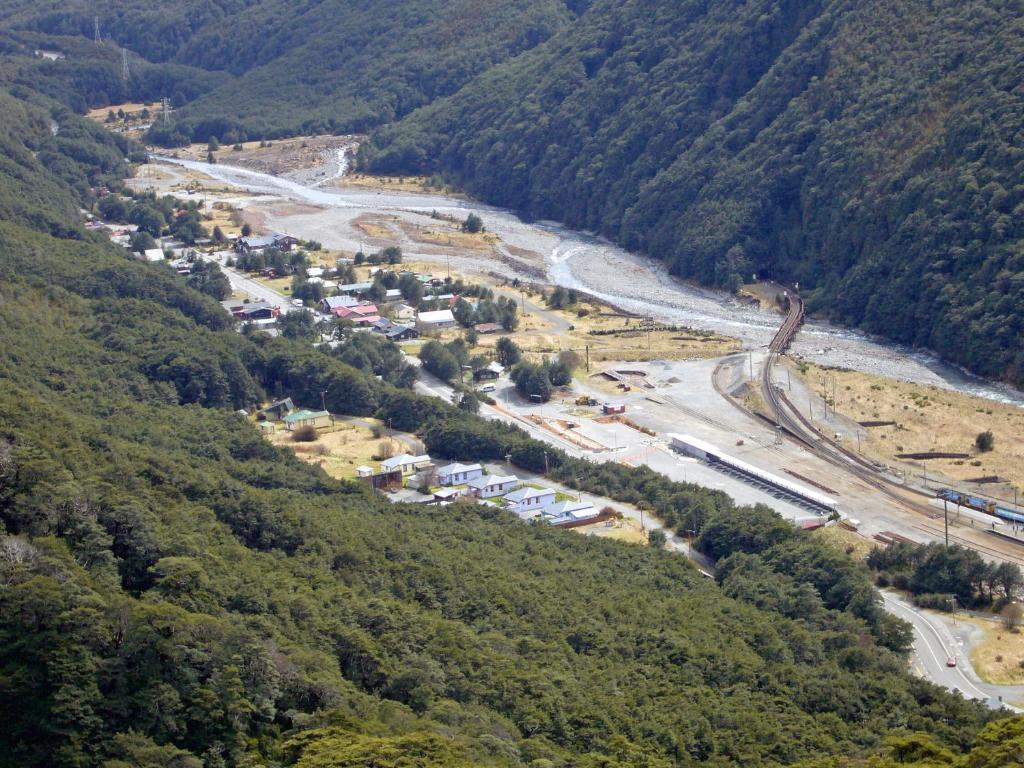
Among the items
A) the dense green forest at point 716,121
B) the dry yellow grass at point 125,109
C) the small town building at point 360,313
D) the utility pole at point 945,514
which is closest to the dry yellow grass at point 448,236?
the dense green forest at point 716,121

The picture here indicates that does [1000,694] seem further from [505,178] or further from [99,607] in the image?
[505,178]

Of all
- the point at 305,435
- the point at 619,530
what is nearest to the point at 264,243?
the point at 305,435

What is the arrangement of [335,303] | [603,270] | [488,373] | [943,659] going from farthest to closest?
[603,270]
[335,303]
[488,373]
[943,659]

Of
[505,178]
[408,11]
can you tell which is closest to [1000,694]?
[505,178]

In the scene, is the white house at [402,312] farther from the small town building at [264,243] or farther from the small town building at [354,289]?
the small town building at [264,243]

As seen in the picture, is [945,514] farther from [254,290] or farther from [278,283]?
[278,283]

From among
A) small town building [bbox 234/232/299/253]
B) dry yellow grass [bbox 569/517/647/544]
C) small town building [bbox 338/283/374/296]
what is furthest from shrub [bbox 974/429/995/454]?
small town building [bbox 234/232/299/253]
